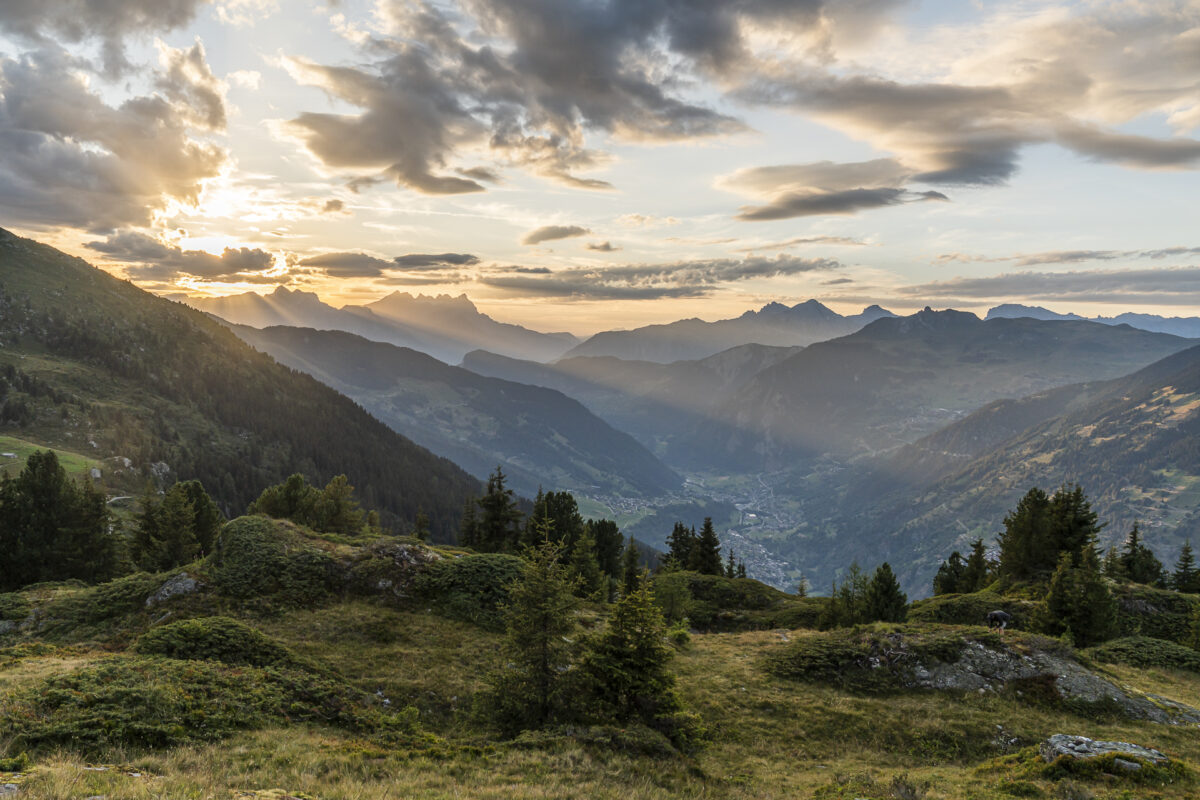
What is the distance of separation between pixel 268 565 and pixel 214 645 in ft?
37.4

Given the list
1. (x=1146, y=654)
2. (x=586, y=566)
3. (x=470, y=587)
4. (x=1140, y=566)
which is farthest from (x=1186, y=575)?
(x=470, y=587)

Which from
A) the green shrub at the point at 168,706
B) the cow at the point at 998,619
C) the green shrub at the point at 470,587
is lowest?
the cow at the point at 998,619

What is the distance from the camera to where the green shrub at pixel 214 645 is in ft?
74.6

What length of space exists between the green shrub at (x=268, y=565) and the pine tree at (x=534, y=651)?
18.1 meters

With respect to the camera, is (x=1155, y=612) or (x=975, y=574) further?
(x=975, y=574)

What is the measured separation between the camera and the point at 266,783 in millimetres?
14125

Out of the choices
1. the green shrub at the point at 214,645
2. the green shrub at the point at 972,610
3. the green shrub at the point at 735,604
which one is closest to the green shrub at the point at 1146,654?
the green shrub at the point at 972,610

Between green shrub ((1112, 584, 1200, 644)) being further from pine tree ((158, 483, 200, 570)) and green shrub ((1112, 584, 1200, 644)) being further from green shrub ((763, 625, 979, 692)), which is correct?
pine tree ((158, 483, 200, 570))

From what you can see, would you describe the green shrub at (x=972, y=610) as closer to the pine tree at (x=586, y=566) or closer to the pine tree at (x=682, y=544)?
the pine tree at (x=586, y=566)

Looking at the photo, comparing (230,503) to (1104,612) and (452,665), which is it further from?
(1104,612)

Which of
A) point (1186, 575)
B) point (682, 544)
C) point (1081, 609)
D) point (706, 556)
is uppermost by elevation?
point (1081, 609)

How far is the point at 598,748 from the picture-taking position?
1895 cm

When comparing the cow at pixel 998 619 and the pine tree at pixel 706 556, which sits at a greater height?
the cow at pixel 998 619

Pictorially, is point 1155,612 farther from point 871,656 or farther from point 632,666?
point 632,666
